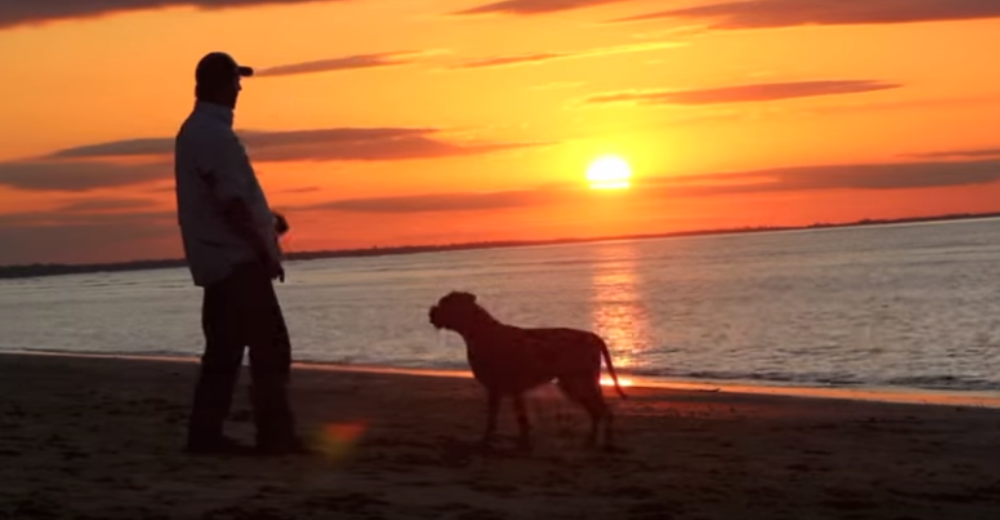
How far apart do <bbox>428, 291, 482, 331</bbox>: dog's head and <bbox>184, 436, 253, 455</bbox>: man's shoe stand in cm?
180

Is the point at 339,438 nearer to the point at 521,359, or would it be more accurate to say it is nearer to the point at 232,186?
the point at 521,359

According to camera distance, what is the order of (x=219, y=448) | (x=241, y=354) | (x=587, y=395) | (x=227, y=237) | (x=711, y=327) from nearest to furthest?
(x=227, y=237), (x=241, y=354), (x=219, y=448), (x=587, y=395), (x=711, y=327)

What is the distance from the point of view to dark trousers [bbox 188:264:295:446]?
25.1 ft

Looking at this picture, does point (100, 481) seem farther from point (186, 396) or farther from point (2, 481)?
point (186, 396)

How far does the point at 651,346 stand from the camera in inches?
1256

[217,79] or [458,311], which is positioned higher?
[217,79]

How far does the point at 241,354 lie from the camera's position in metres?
7.74

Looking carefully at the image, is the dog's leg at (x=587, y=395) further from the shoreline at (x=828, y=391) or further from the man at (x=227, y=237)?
the shoreline at (x=828, y=391)

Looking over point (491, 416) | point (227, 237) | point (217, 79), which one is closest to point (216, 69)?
point (217, 79)

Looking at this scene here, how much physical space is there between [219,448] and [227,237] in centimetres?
124

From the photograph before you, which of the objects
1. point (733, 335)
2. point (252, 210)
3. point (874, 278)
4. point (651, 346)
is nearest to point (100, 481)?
point (252, 210)

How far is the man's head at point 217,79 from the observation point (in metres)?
7.67

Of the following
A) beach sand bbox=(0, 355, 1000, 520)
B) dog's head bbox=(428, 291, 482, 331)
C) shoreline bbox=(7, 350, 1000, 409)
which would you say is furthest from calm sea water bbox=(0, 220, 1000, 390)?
dog's head bbox=(428, 291, 482, 331)

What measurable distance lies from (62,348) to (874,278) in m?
45.8
